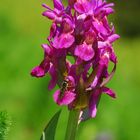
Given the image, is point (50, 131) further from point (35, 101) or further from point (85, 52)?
point (35, 101)

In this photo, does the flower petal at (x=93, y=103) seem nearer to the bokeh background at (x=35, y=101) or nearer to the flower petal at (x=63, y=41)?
the flower petal at (x=63, y=41)

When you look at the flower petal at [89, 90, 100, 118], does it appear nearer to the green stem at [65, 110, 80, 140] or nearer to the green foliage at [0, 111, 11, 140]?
the green stem at [65, 110, 80, 140]

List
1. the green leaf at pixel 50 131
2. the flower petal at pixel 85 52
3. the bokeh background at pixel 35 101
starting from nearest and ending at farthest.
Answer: the flower petal at pixel 85 52 < the green leaf at pixel 50 131 < the bokeh background at pixel 35 101

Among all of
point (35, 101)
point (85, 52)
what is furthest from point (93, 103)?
point (35, 101)

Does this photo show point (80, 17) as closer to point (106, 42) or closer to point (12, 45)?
point (106, 42)

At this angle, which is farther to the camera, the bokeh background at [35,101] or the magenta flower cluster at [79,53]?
the bokeh background at [35,101]

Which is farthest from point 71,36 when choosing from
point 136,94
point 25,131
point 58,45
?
point 136,94

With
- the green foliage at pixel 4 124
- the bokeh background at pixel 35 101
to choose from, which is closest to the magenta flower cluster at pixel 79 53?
the green foliage at pixel 4 124
